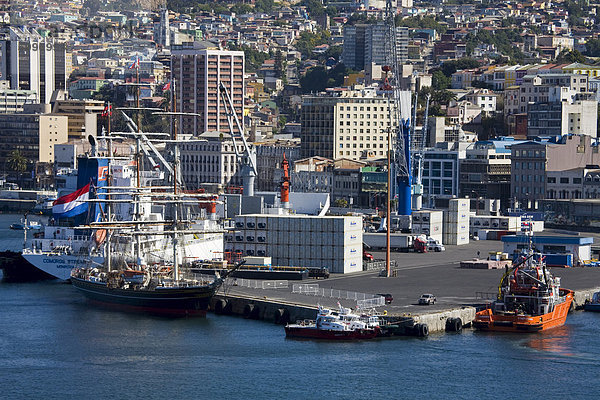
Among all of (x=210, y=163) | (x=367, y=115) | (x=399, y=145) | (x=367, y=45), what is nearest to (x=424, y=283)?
(x=399, y=145)

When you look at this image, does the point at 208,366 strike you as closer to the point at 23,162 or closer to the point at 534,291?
the point at 534,291

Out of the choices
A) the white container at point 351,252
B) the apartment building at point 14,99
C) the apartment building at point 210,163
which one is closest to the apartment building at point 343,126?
the apartment building at point 210,163

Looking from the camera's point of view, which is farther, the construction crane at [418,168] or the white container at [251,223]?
the construction crane at [418,168]

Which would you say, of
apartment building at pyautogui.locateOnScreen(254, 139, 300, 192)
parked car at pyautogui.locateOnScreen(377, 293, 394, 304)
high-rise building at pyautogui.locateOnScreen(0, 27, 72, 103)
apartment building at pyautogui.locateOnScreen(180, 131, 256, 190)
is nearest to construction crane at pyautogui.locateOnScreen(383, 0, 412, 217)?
apartment building at pyautogui.locateOnScreen(254, 139, 300, 192)

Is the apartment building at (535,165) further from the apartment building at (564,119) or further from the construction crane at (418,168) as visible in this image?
the apartment building at (564,119)

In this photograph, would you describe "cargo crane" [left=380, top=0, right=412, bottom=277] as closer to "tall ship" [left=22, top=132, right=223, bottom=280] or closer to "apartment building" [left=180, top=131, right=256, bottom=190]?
"tall ship" [left=22, top=132, right=223, bottom=280]

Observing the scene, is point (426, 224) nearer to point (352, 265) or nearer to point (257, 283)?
point (352, 265)
